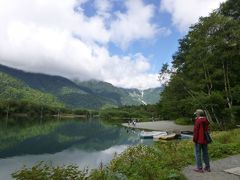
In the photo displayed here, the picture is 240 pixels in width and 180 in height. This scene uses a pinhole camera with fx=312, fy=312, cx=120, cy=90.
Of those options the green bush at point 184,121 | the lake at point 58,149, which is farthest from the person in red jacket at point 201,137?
the green bush at point 184,121

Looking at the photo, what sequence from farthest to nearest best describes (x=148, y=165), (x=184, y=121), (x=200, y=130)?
(x=184, y=121), (x=200, y=130), (x=148, y=165)

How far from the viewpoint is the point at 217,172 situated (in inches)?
537

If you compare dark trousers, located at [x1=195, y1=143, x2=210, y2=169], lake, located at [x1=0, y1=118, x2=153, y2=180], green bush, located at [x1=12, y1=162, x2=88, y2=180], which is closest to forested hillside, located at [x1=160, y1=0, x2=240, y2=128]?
lake, located at [x1=0, y1=118, x2=153, y2=180]

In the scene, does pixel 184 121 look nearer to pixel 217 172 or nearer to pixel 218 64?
pixel 218 64

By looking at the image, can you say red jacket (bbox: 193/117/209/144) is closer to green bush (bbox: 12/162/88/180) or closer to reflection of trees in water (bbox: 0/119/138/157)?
green bush (bbox: 12/162/88/180)

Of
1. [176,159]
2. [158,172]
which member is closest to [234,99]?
[176,159]

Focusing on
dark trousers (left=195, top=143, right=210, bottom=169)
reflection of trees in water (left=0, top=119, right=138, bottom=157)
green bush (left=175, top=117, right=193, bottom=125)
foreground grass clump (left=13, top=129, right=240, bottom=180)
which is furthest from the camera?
green bush (left=175, top=117, right=193, bottom=125)

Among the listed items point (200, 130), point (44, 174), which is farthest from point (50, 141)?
point (44, 174)

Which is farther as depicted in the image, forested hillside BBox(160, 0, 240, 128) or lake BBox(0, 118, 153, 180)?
forested hillside BBox(160, 0, 240, 128)

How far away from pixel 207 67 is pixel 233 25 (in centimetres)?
665

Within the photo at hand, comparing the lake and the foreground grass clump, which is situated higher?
the foreground grass clump

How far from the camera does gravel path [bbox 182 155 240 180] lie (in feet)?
41.5

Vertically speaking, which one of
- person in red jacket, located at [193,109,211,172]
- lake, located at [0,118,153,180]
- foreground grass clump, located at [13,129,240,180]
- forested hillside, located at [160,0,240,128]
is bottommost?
lake, located at [0,118,153,180]

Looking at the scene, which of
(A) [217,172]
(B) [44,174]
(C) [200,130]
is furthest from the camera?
(C) [200,130]
